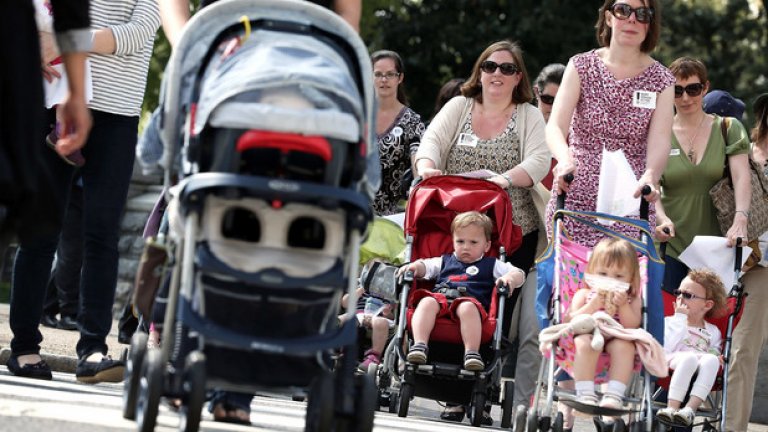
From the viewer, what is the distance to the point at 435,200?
400 inches

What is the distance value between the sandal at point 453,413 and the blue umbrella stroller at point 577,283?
158 cm

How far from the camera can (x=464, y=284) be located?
9.80m

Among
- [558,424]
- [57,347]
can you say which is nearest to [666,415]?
[558,424]

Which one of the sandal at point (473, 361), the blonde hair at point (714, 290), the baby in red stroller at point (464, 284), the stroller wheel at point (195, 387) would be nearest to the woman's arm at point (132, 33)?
the baby in red stroller at point (464, 284)

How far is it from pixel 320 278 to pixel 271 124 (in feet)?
1.78

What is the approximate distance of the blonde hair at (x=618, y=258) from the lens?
832cm

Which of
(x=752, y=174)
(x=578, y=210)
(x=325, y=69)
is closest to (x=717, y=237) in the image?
(x=752, y=174)

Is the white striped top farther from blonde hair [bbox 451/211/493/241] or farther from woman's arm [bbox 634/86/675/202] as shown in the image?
woman's arm [bbox 634/86/675/202]

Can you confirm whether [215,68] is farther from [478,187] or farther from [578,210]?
[478,187]

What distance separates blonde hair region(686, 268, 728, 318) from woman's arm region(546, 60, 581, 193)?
1.27 metres

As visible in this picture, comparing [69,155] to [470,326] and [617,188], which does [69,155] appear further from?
[617,188]

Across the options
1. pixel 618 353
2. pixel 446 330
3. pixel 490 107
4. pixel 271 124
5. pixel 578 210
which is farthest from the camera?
pixel 490 107

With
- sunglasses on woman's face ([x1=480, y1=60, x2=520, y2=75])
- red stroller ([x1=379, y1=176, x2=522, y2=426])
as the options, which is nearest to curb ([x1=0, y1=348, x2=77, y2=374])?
red stroller ([x1=379, y1=176, x2=522, y2=426])

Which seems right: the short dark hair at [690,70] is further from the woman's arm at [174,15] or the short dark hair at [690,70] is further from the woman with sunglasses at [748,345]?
the woman's arm at [174,15]
